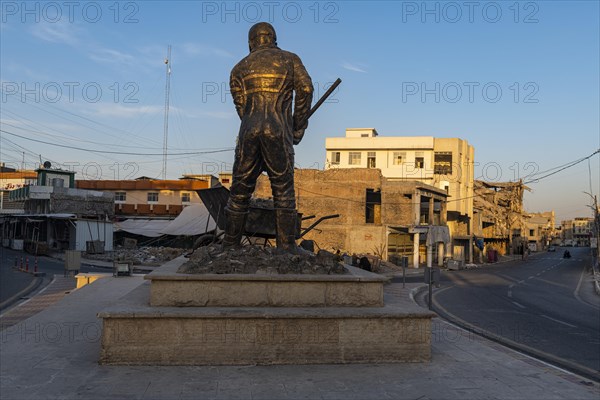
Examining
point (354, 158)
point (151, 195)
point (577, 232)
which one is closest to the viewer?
point (151, 195)

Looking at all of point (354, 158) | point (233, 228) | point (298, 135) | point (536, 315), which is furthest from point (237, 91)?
point (354, 158)

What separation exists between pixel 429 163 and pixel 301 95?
3877cm

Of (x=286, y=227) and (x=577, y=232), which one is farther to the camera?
(x=577, y=232)

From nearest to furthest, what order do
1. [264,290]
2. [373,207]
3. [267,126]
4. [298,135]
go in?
[264,290] → [267,126] → [298,135] → [373,207]

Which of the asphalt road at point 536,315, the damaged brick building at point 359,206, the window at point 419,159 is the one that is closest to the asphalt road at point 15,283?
the asphalt road at point 536,315

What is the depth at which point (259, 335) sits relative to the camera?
595 centimetres

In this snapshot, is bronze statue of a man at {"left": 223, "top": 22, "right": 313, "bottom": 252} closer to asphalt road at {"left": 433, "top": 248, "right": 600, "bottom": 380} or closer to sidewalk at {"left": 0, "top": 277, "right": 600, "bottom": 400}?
sidewalk at {"left": 0, "top": 277, "right": 600, "bottom": 400}

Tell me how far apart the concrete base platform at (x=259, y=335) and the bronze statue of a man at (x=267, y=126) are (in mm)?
1823

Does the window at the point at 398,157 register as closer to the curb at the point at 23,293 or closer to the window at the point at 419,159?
the window at the point at 419,159

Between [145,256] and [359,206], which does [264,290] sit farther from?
[359,206]

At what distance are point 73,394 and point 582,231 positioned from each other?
175178 mm

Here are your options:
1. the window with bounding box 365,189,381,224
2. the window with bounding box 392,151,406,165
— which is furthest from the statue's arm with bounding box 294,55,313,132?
the window with bounding box 392,151,406,165

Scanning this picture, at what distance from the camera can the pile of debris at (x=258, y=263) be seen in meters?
6.71

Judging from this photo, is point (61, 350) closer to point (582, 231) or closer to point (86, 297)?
point (86, 297)
